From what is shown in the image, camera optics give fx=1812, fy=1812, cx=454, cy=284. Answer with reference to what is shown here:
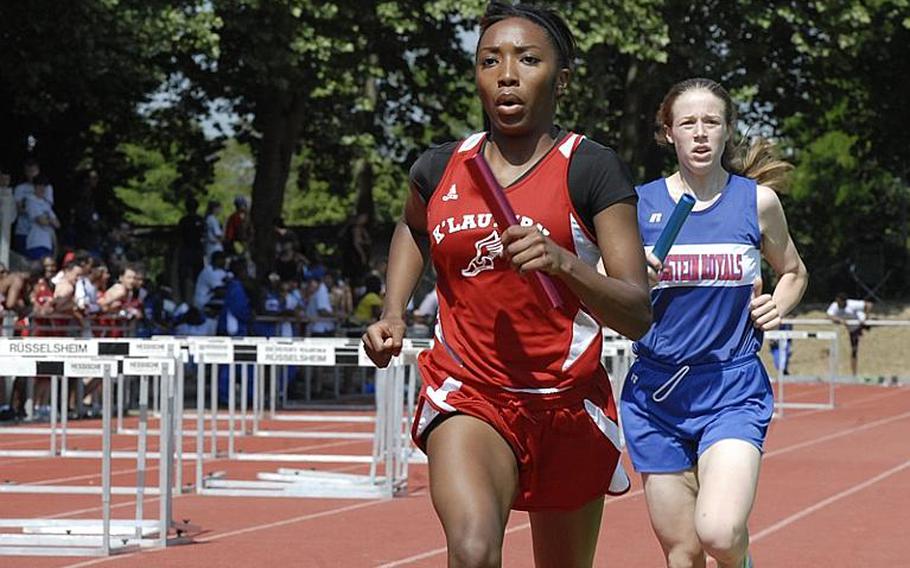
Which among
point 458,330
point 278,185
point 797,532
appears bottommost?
point 797,532

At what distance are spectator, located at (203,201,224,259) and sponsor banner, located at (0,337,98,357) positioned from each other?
13.4 meters

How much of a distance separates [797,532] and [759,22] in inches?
846

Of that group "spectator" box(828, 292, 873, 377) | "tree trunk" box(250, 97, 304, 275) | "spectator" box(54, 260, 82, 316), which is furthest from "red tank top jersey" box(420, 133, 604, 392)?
"spectator" box(828, 292, 873, 377)

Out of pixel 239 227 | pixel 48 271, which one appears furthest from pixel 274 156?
pixel 48 271

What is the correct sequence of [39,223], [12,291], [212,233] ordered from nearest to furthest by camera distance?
[12,291], [39,223], [212,233]

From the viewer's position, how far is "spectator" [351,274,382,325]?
81.3 feet

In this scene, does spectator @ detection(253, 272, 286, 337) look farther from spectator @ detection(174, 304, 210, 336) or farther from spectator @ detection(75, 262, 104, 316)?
spectator @ detection(75, 262, 104, 316)

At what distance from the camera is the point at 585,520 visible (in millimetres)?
4945

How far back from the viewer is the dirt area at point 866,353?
37.0 metres

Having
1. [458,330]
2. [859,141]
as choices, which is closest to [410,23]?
[859,141]

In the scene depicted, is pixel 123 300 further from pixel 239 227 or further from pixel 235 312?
pixel 239 227

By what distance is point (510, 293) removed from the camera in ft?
15.6

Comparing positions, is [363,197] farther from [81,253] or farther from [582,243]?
[582,243]

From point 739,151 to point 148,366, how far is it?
4.00 m
